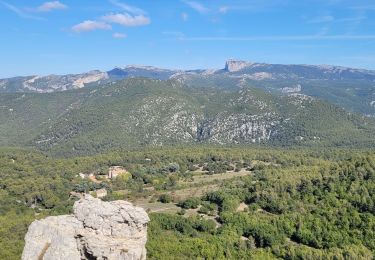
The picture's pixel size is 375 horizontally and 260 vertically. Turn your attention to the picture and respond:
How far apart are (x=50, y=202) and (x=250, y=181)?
54293 mm

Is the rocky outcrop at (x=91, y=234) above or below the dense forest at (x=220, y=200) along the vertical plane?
above

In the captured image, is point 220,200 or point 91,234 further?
point 220,200

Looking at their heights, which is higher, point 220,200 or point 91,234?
point 91,234

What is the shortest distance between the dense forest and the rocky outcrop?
31972 mm

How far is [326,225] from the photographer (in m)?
80.1

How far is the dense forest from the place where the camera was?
71.9 meters

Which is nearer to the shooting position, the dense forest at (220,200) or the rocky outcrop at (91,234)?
the rocky outcrop at (91,234)

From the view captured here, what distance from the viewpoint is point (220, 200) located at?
109 m

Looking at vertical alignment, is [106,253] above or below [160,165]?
above

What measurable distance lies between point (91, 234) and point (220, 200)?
260 ft

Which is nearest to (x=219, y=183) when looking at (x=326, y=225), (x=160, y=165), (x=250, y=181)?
(x=250, y=181)

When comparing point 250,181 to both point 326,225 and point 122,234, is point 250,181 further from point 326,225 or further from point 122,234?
point 122,234

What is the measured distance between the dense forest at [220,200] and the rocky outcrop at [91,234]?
31972 mm

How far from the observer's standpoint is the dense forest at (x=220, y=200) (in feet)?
236
